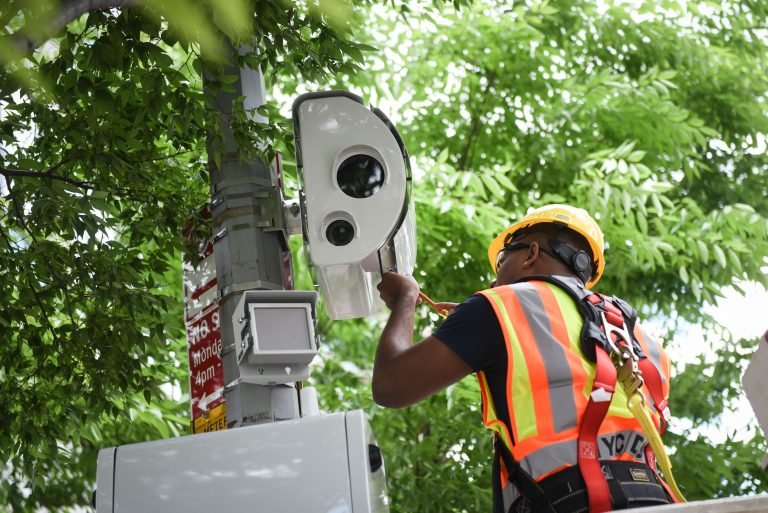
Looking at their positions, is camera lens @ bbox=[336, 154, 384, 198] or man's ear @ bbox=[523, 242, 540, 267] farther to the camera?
camera lens @ bbox=[336, 154, 384, 198]

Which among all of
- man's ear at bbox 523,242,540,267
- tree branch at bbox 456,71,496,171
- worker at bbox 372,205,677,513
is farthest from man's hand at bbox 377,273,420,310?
tree branch at bbox 456,71,496,171

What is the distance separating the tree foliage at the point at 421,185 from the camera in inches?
172

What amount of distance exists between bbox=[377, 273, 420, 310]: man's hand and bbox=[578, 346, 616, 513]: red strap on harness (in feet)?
2.23

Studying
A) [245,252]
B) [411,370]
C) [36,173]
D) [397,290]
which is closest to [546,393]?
[411,370]

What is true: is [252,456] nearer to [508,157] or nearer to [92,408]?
[92,408]

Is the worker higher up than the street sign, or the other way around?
the street sign

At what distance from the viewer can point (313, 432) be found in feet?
9.95

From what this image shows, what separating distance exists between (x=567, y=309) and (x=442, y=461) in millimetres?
3771

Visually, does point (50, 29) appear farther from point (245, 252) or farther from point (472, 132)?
point (472, 132)

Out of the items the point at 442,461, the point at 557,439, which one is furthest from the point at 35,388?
the point at 557,439

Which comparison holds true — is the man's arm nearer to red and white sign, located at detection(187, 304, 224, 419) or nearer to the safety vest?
the safety vest

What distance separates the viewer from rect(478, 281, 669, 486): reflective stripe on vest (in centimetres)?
279

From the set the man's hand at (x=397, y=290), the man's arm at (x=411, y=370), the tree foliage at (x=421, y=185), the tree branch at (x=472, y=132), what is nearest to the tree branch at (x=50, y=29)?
the man's arm at (x=411, y=370)

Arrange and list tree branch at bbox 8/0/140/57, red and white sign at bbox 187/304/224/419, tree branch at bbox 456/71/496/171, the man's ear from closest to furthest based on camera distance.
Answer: tree branch at bbox 8/0/140/57 < the man's ear < red and white sign at bbox 187/304/224/419 < tree branch at bbox 456/71/496/171
